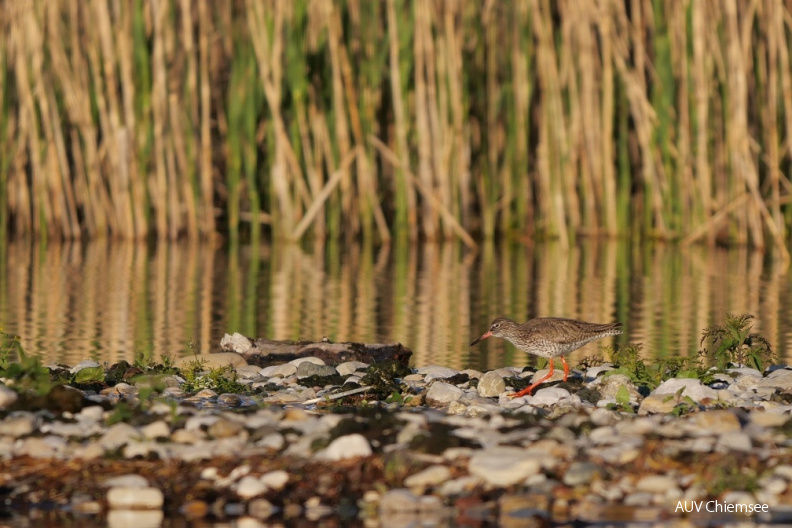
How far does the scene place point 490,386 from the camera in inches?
321

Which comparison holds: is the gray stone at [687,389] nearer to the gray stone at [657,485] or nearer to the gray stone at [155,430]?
the gray stone at [657,485]

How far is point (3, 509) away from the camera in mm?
5965

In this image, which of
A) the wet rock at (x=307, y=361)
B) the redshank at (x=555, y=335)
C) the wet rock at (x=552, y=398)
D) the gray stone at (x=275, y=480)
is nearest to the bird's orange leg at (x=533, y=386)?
the redshank at (x=555, y=335)

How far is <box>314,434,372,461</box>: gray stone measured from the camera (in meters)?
6.28

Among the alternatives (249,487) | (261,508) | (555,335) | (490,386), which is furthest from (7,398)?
(555,335)

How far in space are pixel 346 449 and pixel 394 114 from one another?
11.9 metres

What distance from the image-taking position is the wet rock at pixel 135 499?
19.6ft

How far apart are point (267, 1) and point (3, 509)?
11937 mm

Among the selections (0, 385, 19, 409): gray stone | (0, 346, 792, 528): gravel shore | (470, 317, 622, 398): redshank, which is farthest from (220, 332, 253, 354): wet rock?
(0, 385, 19, 409): gray stone

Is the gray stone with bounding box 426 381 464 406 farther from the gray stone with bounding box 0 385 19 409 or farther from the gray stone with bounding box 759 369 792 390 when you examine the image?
the gray stone with bounding box 0 385 19 409

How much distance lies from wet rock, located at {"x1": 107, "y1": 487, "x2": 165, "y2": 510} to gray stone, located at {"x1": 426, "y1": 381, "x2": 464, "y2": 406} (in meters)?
2.17

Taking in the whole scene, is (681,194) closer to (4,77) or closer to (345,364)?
(4,77)

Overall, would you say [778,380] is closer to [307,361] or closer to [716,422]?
[716,422]

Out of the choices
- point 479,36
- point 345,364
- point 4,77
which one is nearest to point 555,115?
point 479,36
